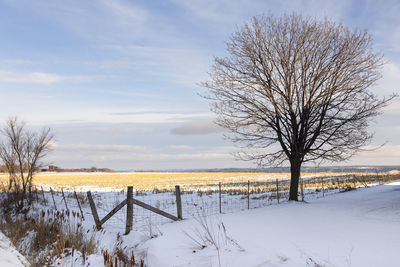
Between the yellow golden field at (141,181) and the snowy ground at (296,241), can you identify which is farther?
the yellow golden field at (141,181)

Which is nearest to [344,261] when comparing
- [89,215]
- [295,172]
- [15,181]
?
[295,172]

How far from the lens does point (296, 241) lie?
7.29m

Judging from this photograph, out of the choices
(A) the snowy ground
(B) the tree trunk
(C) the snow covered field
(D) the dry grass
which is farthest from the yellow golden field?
(A) the snowy ground

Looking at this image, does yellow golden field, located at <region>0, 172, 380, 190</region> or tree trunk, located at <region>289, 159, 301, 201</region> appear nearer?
tree trunk, located at <region>289, 159, 301, 201</region>

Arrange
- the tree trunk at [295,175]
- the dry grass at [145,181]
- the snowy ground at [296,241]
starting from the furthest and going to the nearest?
the dry grass at [145,181] < the tree trunk at [295,175] < the snowy ground at [296,241]

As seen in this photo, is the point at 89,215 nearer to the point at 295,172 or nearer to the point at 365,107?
the point at 295,172

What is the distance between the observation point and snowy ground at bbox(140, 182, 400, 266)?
623cm

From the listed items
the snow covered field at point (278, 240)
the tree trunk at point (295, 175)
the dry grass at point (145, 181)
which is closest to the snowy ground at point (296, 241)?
the snow covered field at point (278, 240)

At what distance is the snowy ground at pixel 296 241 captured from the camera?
20.5 feet

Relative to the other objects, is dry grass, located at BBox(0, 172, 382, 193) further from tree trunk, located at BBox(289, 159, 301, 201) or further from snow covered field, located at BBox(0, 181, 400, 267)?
snow covered field, located at BBox(0, 181, 400, 267)

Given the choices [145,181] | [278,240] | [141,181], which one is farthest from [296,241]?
[141,181]

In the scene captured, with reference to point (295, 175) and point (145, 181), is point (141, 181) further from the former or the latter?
point (295, 175)

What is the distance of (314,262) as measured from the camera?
592 centimetres

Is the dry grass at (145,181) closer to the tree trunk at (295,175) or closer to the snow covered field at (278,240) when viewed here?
the tree trunk at (295,175)
